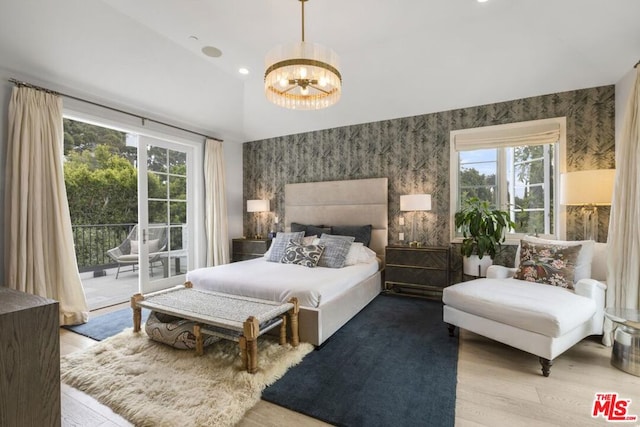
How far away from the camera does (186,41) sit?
340 centimetres

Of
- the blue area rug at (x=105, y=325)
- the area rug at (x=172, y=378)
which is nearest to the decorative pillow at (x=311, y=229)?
the area rug at (x=172, y=378)

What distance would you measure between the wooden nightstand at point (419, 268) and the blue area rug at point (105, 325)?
10.2ft

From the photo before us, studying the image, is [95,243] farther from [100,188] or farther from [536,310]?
[536,310]

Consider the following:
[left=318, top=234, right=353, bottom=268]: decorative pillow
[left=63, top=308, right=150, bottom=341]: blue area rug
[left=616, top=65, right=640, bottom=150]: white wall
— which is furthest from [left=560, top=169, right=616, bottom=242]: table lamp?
[left=63, top=308, right=150, bottom=341]: blue area rug

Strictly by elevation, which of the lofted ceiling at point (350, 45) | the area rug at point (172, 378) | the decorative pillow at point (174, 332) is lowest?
the area rug at point (172, 378)

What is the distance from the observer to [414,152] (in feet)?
14.4

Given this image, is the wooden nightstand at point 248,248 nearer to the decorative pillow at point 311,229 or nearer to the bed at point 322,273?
the bed at point 322,273

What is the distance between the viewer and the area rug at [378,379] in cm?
175

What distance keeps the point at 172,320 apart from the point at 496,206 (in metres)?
4.15

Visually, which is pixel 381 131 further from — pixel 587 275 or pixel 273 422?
pixel 273 422

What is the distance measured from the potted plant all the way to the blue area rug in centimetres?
388

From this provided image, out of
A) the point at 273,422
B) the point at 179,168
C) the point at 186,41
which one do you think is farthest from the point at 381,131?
the point at 273,422

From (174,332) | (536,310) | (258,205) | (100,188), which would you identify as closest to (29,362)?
(174,332)

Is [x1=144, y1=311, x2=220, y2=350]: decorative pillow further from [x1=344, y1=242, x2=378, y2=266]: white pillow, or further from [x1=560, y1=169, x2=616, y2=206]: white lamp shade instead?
[x1=560, y1=169, x2=616, y2=206]: white lamp shade
